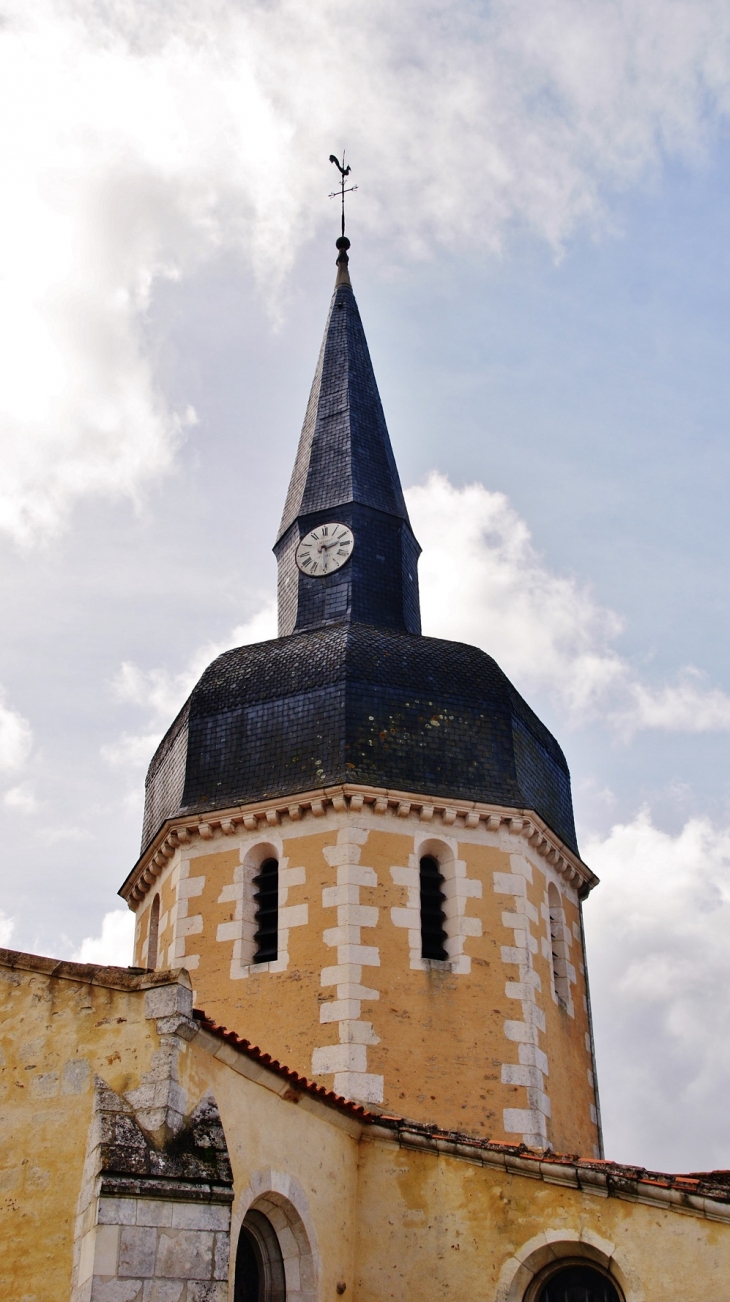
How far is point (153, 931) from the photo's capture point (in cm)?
1809

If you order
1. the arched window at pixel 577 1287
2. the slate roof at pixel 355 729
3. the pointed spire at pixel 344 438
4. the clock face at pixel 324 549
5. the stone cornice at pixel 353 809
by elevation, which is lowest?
the arched window at pixel 577 1287

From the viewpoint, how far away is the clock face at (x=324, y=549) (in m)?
20.4

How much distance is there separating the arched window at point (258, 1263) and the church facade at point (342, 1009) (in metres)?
0.02

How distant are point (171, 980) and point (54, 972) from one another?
96 cm

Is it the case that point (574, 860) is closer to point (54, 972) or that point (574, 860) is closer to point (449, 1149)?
point (449, 1149)

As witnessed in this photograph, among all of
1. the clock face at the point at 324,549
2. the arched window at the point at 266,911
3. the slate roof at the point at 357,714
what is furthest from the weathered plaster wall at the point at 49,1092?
the clock face at the point at 324,549

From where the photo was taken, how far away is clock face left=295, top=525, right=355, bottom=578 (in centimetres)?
2039

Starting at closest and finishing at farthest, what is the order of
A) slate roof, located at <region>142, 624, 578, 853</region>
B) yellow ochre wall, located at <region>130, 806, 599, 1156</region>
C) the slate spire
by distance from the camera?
1. yellow ochre wall, located at <region>130, 806, 599, 1156</region>
2. slate roof, located at <region>142, 624, 578, 853</region>
3. the slate spire

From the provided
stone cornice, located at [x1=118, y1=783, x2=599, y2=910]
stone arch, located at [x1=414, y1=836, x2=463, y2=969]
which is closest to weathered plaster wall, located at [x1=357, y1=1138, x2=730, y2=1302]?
stone arch, located at [x1=414, y1=836, x2=463, y2=969]

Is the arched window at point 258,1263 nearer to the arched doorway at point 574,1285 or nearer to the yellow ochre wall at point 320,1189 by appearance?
the yellow ochre wall at point 320,1189

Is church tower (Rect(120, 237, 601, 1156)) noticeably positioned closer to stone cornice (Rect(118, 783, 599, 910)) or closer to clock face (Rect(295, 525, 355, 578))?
stone cornice (Rect(118, 783, 599, 910))

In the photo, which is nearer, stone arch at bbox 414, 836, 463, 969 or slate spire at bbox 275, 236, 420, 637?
stone arch at bbox 414, 836, 463, 969

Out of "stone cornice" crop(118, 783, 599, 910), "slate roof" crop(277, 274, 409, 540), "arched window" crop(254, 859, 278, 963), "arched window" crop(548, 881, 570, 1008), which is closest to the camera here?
"arched window" crop(254, 859, 278, 963)

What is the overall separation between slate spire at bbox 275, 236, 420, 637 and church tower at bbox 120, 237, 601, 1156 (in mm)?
158
